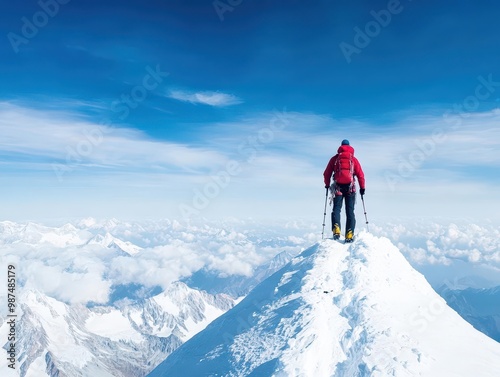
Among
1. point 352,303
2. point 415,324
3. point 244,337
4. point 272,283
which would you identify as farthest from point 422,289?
point 244,337

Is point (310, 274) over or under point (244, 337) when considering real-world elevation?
over

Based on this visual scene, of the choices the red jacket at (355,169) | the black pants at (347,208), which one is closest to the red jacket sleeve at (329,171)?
the red jacket at (355,169)

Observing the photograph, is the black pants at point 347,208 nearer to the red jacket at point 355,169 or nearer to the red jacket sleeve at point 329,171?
the red jacket at point 355,169

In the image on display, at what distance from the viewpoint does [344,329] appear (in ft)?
44.8

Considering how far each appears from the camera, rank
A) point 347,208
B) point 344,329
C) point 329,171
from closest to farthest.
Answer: point 344,329, point 329,171, point 347,208

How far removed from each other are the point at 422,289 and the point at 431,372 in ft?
21.0

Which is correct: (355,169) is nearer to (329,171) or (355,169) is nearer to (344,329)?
(329,171)

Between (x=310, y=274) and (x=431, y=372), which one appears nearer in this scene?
(x=431, y=372)

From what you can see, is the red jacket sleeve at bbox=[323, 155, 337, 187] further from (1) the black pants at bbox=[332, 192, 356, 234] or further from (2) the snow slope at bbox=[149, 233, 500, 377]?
(2) the snow slope at bbox=[149, 233, 500, 377]

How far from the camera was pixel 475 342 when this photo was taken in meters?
13.8

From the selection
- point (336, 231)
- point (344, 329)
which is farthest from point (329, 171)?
point (344, 329)

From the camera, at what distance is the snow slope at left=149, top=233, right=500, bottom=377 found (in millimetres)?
12016

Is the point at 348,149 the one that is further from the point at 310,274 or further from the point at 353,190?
the point at 310,274

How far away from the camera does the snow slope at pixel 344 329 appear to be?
473 inches
